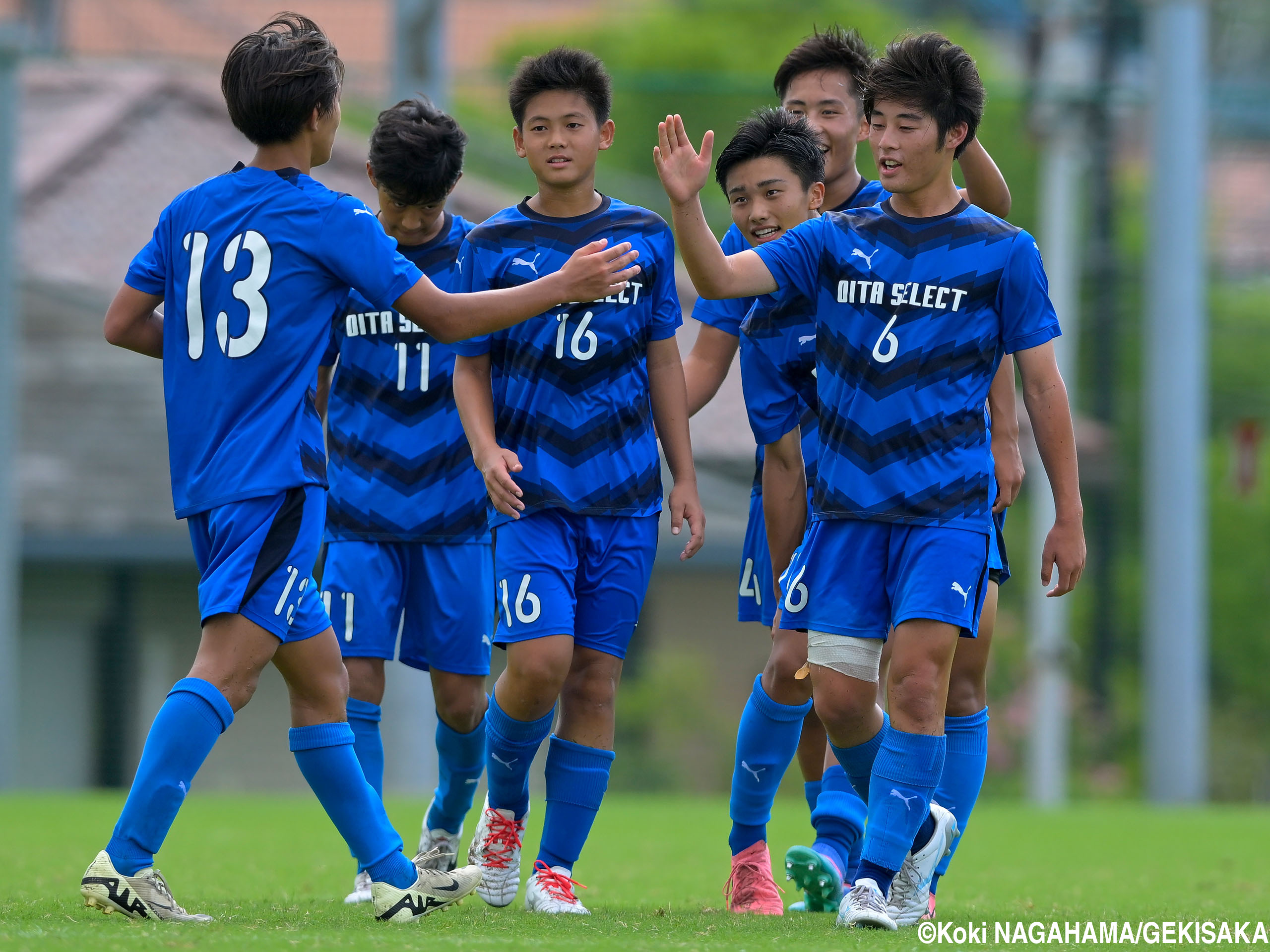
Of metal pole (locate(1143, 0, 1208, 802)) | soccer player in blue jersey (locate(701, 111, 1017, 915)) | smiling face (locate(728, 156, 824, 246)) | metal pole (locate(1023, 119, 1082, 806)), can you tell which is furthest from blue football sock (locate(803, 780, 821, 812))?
metal pole (locate(1023, 119, 1082, 806))

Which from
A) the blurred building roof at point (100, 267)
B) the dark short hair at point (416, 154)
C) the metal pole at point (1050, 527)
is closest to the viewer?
the dark short hair at point (416, 154)

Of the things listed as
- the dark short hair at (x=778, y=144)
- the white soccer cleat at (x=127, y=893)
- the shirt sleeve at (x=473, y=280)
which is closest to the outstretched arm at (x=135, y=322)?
the shirt sleeve at (x=473, y=280)

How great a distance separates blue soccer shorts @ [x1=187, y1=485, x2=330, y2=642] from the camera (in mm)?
3727

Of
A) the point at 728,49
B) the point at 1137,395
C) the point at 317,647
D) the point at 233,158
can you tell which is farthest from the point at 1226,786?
the point at 728,49

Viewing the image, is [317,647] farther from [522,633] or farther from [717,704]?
[717,704]

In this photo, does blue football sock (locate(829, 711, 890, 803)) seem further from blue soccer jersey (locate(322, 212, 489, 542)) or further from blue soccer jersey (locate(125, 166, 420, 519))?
blue soccer jersey (locate(125, 166, 420, 519))

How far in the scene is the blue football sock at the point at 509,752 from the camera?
14.5ft

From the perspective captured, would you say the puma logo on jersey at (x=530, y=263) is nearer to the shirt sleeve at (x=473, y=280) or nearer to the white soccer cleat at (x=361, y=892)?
the shirt sleeve at (x=473, y=280)

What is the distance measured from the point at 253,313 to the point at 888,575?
162 centimetres

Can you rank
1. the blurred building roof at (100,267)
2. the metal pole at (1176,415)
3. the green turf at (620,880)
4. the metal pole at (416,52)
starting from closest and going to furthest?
the green turf at (620,880) → the metal pole at (416,52) → the metal pole at (1176,415) → the blurred building roof at (100,267)

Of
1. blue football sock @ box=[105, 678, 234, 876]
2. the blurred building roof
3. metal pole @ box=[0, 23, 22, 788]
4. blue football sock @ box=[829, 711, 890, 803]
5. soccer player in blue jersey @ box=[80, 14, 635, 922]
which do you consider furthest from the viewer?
the blurred building roof

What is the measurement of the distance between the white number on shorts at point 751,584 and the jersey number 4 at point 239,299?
1747 mm

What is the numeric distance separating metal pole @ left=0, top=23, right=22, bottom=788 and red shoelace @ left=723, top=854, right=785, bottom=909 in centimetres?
712

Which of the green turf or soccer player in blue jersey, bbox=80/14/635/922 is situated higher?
soccer player in blue jersey, bbox=80/14/635/922
